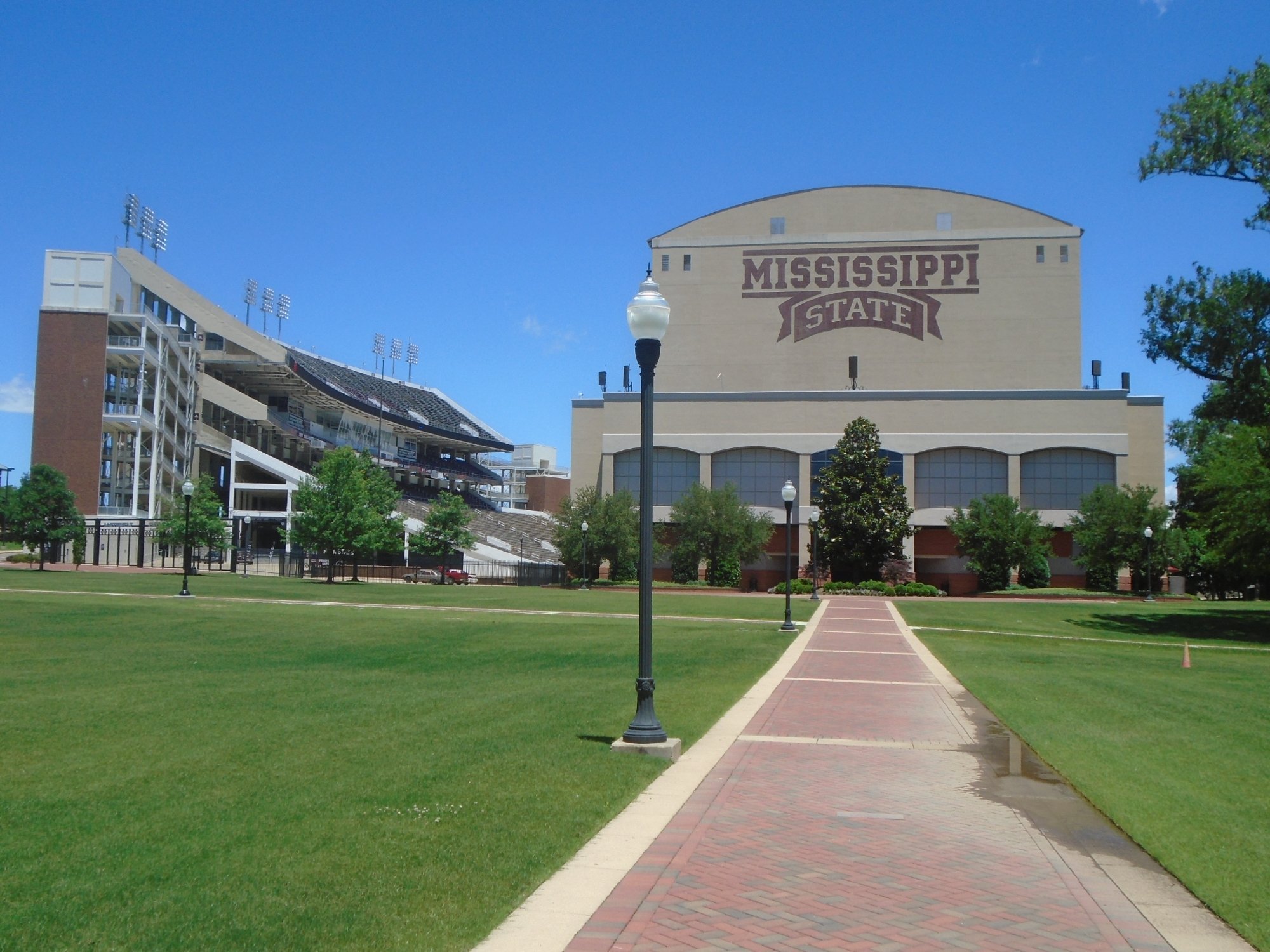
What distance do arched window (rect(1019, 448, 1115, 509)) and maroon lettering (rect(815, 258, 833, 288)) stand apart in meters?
17.9

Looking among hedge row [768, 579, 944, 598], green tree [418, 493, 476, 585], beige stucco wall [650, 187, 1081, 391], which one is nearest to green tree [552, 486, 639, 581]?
green tree [418, 493, 476, 585]

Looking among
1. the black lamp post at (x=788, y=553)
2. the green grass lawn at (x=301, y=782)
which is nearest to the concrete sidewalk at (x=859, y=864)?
the green grass lawn at (x=301, y=782)

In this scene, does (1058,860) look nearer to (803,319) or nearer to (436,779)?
(436,779)

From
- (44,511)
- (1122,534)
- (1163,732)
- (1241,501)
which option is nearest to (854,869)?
A: (1163,732)

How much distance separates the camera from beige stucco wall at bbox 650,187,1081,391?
74250 mm

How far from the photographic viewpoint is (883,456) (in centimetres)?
6762

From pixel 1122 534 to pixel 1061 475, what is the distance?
1000 centimetres

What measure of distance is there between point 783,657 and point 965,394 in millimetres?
51499

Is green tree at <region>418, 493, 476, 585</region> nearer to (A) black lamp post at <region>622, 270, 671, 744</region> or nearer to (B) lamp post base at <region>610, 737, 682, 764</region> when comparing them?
(A) black lamp post at <region>622, 270, 671, 744</region>

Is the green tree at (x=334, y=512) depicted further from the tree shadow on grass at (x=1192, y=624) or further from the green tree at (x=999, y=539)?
the tree shadow on grass at (x=1192, y=624)

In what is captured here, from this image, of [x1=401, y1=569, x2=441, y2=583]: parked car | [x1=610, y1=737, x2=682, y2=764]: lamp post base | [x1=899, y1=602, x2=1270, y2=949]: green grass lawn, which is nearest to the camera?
[x1=899, y1=602, x2=1270, y2=949]: green grass lawn

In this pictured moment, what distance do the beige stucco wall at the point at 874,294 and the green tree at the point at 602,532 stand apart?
52.8ft

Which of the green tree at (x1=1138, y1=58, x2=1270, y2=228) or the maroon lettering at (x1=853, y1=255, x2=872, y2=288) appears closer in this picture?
the green tree at (x1=1138, y1=58, x2=1270, y2=228)

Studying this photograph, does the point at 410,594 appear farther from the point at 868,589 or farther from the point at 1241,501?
the point at 1241,501
